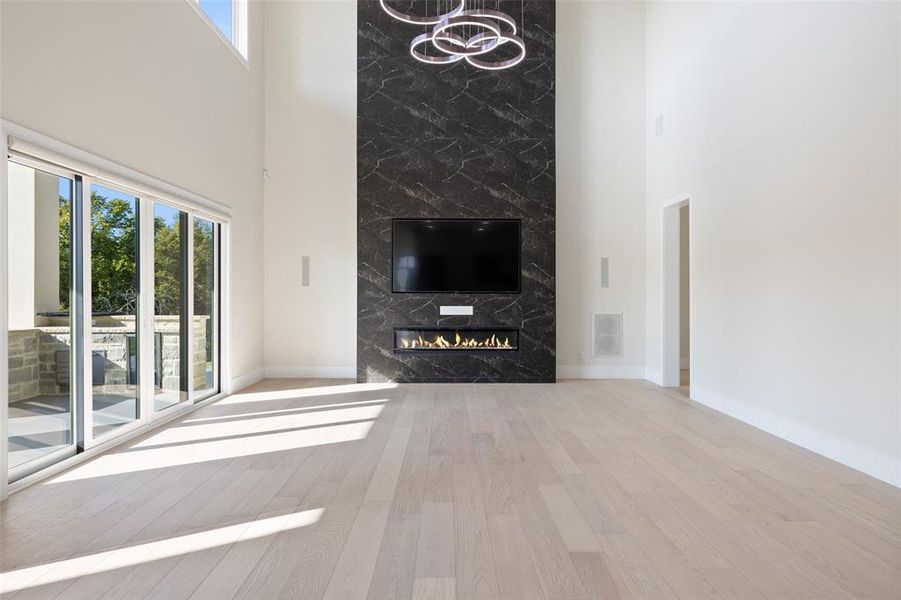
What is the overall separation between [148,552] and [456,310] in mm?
5287

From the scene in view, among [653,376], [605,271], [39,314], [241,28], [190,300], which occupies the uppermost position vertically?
[241,28]

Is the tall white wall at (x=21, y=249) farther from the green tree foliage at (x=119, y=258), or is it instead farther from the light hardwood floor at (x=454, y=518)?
the light hardwood floor at (x=454, y=518)

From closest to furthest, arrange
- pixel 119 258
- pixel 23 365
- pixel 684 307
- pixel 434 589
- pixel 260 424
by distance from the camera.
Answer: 1. pixel 434 589
2. pixel 23 365
3. pixel 119 258
4. pixel 260 424
5. pixel 684 307

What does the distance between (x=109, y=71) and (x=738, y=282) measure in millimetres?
5862

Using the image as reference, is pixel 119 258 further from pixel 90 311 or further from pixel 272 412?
pixel 272 412

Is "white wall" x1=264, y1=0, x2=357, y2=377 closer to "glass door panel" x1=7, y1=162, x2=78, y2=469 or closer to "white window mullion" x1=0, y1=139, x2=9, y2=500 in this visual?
"glass door panel" x1=7, y1=162, x2=78, y2=469

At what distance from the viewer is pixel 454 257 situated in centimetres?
751

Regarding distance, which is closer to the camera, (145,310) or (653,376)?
(145,310)

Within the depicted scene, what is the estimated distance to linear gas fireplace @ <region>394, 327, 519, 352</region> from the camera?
24.5 ft

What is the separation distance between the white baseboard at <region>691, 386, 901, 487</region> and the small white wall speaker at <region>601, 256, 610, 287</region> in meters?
2.41

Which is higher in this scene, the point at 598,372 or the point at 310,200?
the point at 310,200

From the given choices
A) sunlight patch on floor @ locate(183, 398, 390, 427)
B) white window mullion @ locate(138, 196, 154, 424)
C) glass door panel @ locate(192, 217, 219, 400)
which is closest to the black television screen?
sunlight patch on floor @ locate(183, 398, 390, 427)

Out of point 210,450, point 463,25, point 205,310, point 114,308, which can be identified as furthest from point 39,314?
point 463,25

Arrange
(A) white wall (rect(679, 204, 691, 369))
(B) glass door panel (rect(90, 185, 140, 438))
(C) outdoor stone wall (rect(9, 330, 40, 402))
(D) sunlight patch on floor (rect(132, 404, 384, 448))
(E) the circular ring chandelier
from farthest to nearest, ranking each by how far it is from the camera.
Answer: (A) white wall (rect(679, 204, 691, 369)) → (D) sunlight patch on floor (rect(132, 404, 384, 448)) → (E) the circular ring chandelier → (B) glass door panel (rect(90, 185, 140, 438)) → (C) outdoor stone wall (rect(9, 330, 40, 402))
